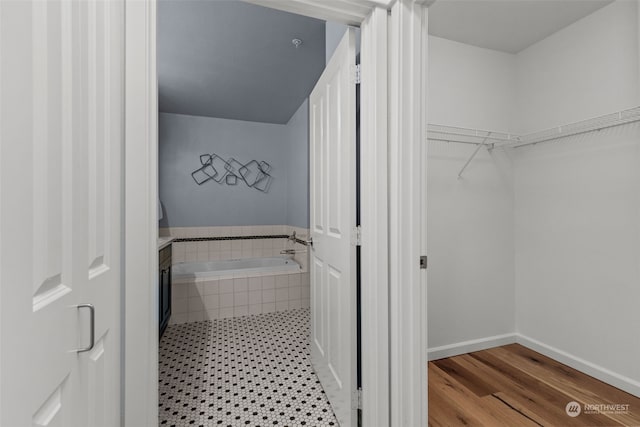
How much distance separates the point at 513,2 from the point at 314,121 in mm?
1456

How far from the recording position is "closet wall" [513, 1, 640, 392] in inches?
74.5

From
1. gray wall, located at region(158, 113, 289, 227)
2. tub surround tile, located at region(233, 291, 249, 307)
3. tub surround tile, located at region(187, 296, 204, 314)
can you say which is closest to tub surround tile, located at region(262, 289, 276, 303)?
tub surround tile, located at region(233, 291, 249, 307)

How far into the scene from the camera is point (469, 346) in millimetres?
2402

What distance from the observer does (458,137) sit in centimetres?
235

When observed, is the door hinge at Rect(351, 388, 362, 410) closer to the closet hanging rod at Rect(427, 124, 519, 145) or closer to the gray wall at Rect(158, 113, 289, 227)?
the closet hanging rod at Rect(427, 124, 519, 145)

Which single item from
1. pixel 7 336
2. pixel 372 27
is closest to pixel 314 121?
pixel 372 27

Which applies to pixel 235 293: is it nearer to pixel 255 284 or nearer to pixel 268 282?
pixel 255 284

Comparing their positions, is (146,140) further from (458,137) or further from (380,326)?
(458,137)

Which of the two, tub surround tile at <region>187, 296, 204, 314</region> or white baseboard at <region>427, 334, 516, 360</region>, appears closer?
white baseboard at <region>427, 334, 516, 360</region>

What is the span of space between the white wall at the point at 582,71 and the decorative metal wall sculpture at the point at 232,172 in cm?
330

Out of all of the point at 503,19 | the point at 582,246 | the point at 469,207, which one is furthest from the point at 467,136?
the point at 582,246

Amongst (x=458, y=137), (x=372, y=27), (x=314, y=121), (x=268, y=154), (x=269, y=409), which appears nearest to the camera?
(x=372, y=27)

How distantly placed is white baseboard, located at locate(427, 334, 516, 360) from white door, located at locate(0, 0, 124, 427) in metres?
2.08

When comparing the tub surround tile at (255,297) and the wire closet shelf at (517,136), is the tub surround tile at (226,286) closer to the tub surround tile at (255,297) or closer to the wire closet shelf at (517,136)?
the tub surround tile at (255,297)
